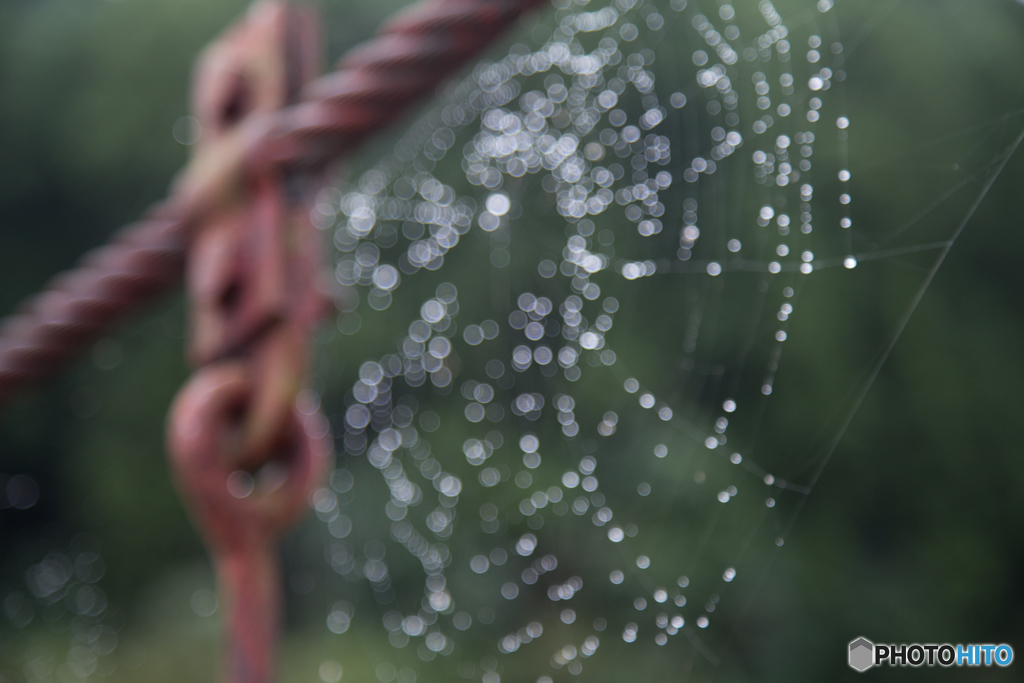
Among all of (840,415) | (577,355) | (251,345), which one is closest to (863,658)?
(251,345)

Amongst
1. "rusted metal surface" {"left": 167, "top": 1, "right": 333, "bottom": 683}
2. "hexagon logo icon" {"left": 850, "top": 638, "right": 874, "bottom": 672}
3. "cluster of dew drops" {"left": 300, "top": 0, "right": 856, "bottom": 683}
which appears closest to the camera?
"rusted metal surface" {"left": 167, "top": 1, "right": 333, "bottom": 683}

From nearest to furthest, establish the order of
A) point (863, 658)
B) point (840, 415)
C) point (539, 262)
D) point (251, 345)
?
point (251, 345)
point (863, 658)
point (539, 262)
point (840, 415)

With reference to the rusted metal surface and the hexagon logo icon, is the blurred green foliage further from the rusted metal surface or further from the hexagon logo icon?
the rusted metal surface

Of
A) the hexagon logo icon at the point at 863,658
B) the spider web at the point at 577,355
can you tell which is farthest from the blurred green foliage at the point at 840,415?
the hexagon logo icon at the point at 863,658

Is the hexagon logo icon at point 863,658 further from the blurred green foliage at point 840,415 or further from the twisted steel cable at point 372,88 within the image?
the twisted steel cable at point 372,88

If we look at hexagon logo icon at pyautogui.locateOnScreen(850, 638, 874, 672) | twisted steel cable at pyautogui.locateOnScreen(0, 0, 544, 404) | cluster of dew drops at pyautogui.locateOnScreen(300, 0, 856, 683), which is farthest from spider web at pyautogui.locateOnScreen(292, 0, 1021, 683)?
twisted steel cable at pyautogui.locateOnScreen(0, 0, 544, 404)

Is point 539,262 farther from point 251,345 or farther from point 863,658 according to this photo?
point 251,345
